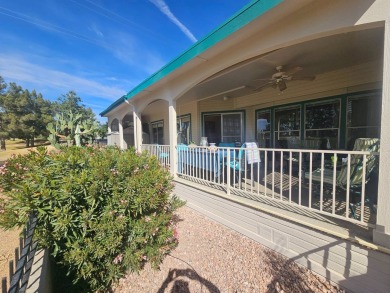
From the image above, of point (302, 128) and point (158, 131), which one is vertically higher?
point (158, 131)

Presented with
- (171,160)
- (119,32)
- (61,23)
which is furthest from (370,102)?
(61,23)

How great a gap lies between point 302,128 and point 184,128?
16.7 ft

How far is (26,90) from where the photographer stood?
3628 cm

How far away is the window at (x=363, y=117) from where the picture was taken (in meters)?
4.38

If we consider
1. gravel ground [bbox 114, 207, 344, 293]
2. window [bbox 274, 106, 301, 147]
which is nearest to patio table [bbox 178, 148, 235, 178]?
gravel ground [bbox 114, 207, 344, 293]

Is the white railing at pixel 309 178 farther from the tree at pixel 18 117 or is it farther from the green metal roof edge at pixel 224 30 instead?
the tree at pixel 18 117

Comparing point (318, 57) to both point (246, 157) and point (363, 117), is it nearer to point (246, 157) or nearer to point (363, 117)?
point (363, 117)

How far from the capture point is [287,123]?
6.25m

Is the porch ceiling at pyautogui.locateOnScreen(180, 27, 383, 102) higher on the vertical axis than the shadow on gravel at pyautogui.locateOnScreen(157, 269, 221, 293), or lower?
higher

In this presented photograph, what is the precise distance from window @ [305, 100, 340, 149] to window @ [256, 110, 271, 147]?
4.50 feet

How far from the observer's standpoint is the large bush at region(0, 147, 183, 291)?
1901 mm

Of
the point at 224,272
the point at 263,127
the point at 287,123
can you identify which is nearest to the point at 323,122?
the point at 287,123

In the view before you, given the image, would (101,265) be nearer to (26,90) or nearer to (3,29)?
(3,29)

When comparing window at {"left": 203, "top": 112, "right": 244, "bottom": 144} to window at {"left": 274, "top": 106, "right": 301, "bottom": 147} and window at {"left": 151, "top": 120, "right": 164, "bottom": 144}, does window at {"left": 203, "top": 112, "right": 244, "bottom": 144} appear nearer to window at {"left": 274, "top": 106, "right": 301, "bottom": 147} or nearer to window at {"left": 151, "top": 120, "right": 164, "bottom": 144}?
window at {"left": 274, "top": 106, "right": 301, "bottom": 147}
